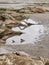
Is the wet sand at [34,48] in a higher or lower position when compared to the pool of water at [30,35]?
higher

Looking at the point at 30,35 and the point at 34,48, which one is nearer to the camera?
the point at 34,48

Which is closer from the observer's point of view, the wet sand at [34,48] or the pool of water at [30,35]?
the wet sand at [34,48]

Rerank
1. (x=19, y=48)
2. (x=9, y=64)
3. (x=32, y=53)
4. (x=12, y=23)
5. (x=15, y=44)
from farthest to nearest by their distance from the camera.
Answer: (x=12, y=23) < (x=15, y=44) < (x=19, y=48) < (x=32, y=53) < (x=9, y=64)

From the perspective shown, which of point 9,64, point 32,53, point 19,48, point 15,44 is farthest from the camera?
point 15,44

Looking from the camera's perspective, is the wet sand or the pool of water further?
the pool of water

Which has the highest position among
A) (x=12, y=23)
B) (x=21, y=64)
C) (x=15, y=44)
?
(x=21, y=64)

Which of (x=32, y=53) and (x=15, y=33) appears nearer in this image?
(x=32, y=53)

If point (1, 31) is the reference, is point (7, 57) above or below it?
above

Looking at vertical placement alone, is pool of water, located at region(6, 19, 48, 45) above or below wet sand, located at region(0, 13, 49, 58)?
below

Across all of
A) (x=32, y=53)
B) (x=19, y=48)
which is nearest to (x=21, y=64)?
(x=32, y=53)

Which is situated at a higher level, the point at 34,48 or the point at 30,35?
the point at 34,48

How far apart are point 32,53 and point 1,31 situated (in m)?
3.41

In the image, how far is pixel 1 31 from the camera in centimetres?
1317

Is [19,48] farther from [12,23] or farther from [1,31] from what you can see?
[12,23]
